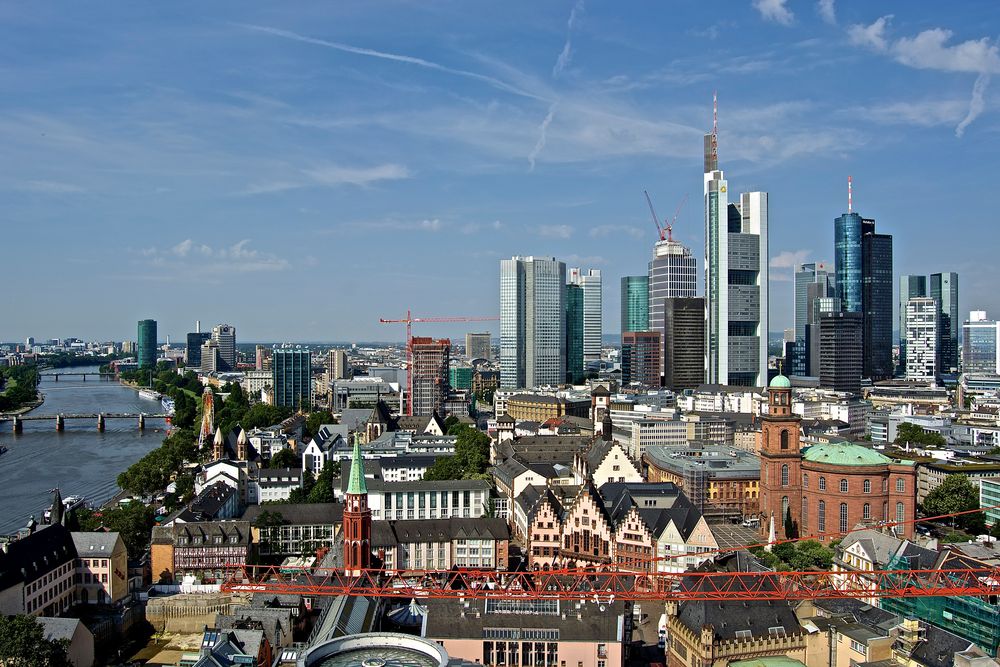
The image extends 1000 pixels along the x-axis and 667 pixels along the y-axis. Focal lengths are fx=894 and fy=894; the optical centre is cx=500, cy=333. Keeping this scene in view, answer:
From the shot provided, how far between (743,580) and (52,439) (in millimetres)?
80829

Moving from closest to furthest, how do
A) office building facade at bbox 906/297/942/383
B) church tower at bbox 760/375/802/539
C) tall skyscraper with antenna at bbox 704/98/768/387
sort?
1. church tower at bbox 760/375/802/539
2. tall skyscraper with antenna at bbox 704/98/768/387
3. office building facade at bbox 906/297/942/383

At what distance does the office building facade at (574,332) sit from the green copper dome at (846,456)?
10335 cm

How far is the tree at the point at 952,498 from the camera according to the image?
47562mm

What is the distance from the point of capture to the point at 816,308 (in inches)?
7057

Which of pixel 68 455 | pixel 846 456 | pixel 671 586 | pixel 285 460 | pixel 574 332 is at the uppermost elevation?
pixel 574 332

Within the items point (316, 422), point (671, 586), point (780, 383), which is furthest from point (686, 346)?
point (671, 586)

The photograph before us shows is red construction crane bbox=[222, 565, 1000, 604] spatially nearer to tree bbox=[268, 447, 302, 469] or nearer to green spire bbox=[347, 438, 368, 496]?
green spire bbox=[347, 438, 368, 496]

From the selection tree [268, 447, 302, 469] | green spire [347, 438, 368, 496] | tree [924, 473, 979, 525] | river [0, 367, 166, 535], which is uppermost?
green spire [347, 438, 368, 496]

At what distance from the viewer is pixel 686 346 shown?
394 ft

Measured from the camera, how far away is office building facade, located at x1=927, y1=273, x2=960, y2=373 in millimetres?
163125

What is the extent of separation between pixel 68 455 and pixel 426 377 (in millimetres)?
38744

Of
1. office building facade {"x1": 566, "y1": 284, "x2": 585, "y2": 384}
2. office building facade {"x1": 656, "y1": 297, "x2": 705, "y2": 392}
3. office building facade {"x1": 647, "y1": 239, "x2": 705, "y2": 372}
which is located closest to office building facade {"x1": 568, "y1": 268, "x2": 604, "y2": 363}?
office building facade {"x1": 566, "y1": 284, "x2": 585, "y2": 384}

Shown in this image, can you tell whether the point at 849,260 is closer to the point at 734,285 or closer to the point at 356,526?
the point at 734,285

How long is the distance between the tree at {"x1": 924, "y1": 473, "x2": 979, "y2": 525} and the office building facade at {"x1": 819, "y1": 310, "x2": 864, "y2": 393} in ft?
238
